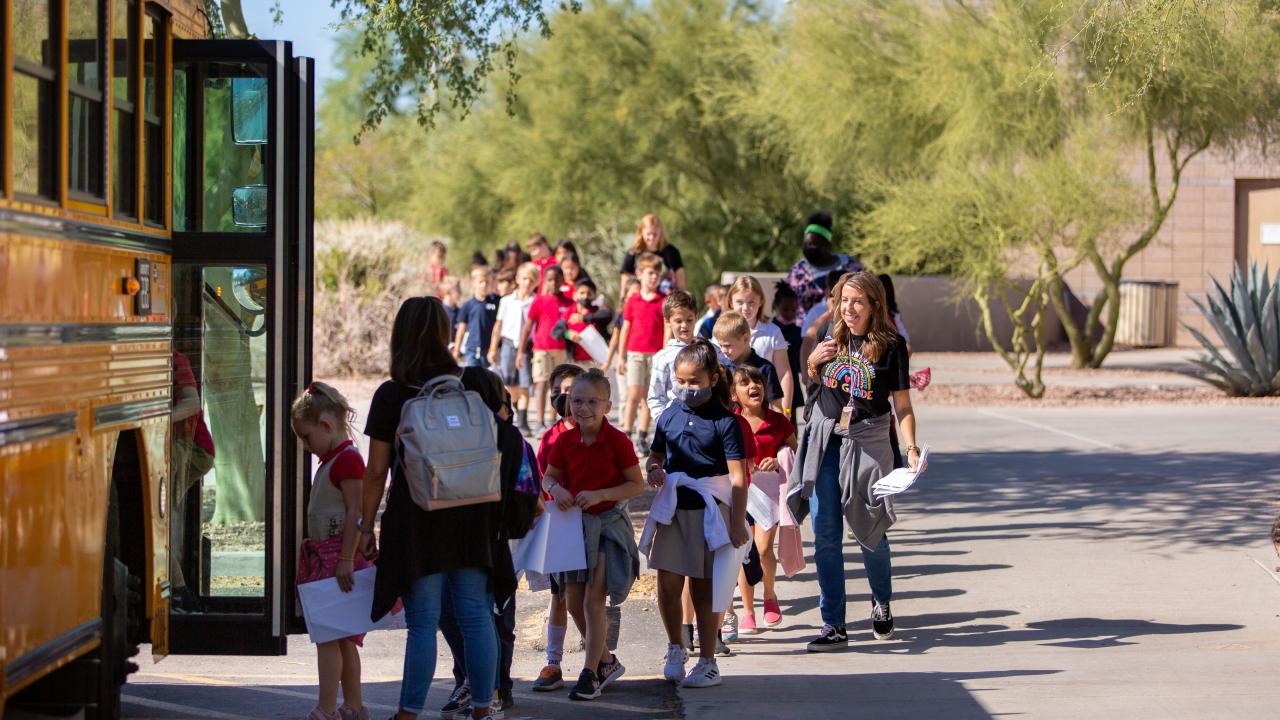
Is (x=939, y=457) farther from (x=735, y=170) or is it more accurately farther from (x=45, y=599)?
(x=735, y=170)

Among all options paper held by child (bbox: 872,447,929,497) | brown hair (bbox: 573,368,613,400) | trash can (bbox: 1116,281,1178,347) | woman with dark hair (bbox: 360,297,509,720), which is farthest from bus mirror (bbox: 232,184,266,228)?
trash can (bbox: 1116,281,1178,347)

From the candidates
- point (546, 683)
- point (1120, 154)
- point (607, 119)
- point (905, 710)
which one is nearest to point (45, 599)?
point (546, 683)

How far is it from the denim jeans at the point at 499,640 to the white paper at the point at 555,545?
0.22 metres

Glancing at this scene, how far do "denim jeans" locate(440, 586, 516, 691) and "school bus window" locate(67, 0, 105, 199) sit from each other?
6.42 feet

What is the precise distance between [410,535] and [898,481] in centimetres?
246

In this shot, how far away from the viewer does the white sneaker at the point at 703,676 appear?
6203mm

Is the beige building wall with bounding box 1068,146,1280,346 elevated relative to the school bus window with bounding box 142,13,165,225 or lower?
elevated

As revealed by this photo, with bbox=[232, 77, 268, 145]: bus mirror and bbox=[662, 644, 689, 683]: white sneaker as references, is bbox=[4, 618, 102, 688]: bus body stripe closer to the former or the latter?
bbox=[232, 77, 268, 145]: bus mirror

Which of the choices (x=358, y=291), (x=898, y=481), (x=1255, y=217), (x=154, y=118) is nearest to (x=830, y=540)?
(x=898, y=481)

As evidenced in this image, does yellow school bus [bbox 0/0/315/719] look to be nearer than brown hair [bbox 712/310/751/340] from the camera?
Yes

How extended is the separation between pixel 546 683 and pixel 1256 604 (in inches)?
149

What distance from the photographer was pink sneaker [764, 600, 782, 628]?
7.37 meters

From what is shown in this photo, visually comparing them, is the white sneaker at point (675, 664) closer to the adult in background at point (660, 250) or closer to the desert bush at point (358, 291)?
the adult in background at point (660, 250)

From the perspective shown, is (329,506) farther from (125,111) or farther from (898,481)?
(898,481)
